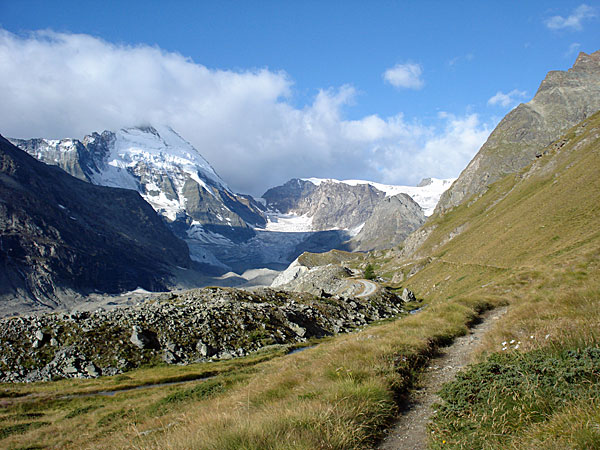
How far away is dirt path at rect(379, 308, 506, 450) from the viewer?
7.25 metres

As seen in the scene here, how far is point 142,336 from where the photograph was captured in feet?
135

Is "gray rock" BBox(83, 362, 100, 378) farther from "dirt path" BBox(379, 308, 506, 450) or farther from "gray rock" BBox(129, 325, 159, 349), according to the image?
"dirt path" BBox(379, 308, 506, 450)

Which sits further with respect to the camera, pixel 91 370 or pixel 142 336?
pixel 142 336

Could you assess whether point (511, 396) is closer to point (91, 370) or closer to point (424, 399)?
point (424, 399)

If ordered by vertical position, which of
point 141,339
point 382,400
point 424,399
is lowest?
point 424,399

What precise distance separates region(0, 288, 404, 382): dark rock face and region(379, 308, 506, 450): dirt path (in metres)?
31.6

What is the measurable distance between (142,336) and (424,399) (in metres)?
39.4

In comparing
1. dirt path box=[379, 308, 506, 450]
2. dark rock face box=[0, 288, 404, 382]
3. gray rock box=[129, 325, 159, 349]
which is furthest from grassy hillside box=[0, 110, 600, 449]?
gray rock box=[129, 325, 159, 349]

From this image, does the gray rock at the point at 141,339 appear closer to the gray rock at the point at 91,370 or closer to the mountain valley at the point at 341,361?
the mountain valley at the point at 341,361

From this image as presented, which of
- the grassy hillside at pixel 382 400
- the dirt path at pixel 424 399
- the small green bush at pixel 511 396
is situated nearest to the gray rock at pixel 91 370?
the grassy hillside at pixel 382 400

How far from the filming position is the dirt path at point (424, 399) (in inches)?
285

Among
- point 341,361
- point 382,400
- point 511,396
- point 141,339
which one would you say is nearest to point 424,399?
point 382,400

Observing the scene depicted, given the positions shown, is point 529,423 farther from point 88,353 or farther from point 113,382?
point 88,353

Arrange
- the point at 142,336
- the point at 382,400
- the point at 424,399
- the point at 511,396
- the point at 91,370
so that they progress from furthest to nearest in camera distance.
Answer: the point at 142,336 < the point at 91,370 < the point at 424,399 < the point at 382,400 < the point at 511,396
